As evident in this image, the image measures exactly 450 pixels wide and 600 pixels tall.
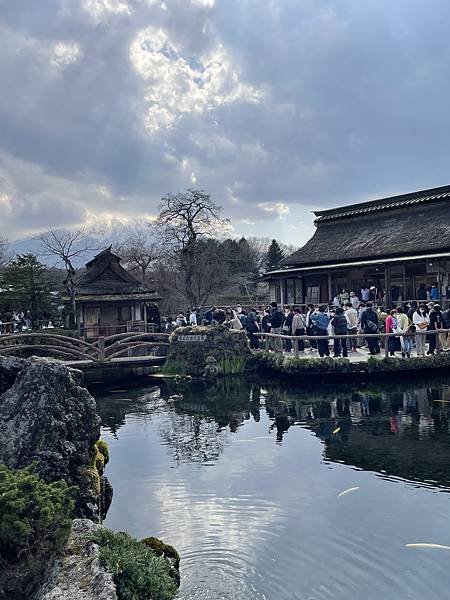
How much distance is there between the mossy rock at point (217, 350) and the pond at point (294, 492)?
209 inches

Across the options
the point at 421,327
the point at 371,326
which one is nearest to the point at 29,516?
the point at 371,326

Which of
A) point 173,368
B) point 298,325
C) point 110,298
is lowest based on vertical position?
point 173,368

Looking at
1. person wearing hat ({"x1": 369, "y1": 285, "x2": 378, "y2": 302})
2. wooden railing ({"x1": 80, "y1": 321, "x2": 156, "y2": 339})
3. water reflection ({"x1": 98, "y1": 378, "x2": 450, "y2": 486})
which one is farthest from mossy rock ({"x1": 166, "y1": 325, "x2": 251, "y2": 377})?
person wearing hat ({"x1": 369, "y1": 285, "x2": 378, "y2": 302})

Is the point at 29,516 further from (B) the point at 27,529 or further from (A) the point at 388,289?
(A) the point at 388,289

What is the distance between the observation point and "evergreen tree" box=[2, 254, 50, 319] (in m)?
29.3

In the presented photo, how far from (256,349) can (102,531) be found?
17.8m

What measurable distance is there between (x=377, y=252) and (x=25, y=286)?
18.6 metres

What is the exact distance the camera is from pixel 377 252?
29.0m

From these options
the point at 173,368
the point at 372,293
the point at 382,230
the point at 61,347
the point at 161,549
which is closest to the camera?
the point at 161,549

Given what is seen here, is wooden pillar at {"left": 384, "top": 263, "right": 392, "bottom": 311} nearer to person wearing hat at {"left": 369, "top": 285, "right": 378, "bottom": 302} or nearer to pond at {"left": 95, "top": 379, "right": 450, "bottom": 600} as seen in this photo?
person wearing hat at {"left": 369, "top": 285, "right": 378, "bottom": 302}

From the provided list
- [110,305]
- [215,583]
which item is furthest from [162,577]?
[110,305]

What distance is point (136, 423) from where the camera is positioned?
50.7ft

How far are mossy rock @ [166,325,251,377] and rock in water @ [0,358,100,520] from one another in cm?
1488

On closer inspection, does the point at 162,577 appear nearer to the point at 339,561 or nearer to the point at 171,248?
the point at 339,561
